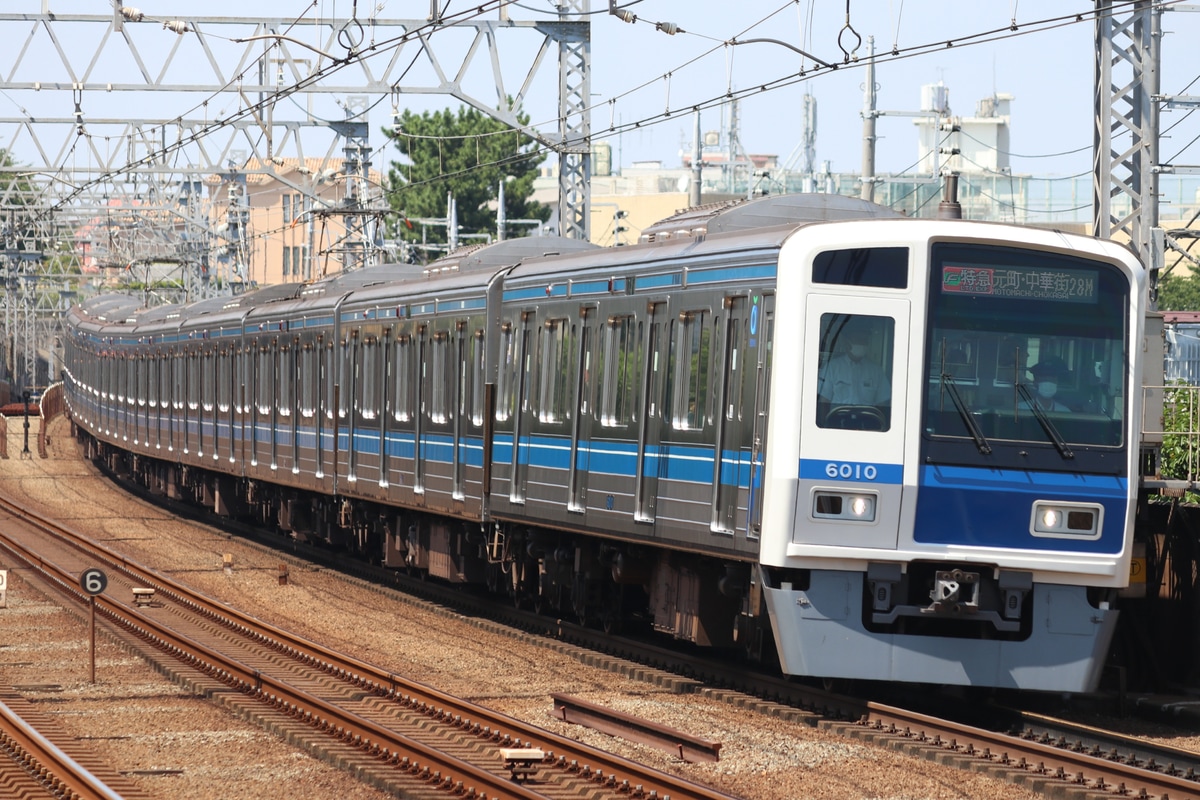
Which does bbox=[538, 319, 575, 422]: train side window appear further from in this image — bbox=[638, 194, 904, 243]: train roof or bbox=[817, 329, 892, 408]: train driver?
bbox=[817, 329, 892, 408]: train driver

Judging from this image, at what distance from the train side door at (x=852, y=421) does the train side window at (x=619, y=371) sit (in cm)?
262

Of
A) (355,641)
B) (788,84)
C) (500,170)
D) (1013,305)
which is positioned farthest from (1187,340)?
(500,170)

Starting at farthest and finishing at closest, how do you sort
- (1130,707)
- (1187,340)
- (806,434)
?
(1187,340) → (1130,707) → (806,434)

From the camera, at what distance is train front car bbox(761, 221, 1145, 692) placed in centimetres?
1107

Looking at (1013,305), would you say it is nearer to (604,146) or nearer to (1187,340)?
(1187,340)

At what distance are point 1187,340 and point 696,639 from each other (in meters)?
20.5

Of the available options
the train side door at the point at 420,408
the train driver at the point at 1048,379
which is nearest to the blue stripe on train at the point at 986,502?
the train driver at the point at 1048,379

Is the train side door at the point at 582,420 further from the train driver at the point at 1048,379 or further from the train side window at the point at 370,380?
the train side window at the point at 370,380

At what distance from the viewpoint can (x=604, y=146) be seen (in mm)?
139125

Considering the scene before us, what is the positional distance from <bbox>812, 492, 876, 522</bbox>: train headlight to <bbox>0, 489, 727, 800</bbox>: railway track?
6.83ft

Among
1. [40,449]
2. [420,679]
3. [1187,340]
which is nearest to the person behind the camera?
[420,679]

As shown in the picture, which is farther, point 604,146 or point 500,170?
point 604,146

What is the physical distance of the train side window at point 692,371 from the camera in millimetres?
12430

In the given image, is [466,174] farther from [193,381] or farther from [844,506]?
[844,506]
